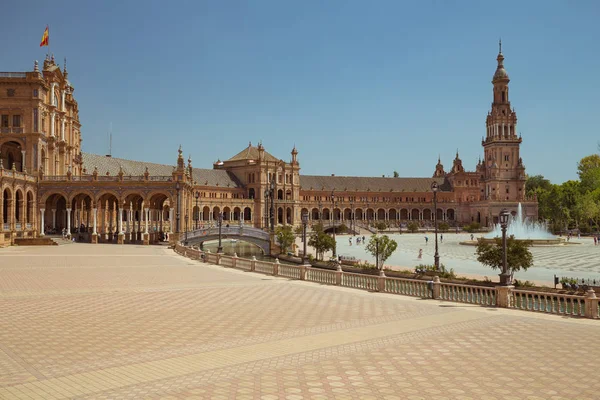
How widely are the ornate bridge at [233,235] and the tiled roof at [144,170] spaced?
3514cm

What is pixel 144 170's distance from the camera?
108m

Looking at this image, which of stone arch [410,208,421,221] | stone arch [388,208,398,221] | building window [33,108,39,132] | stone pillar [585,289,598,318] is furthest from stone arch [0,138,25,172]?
stone arch [410,208,421,221]

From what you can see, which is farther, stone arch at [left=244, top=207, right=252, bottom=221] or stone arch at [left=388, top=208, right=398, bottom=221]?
stone arch at [left=388, top=208, right=398, bottom=221]

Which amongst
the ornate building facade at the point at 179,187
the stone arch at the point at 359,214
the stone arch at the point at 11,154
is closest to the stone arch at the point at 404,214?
the ornate building facade at the point at 179,187

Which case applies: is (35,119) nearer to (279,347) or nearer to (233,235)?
(233,235)

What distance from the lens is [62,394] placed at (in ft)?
32.0

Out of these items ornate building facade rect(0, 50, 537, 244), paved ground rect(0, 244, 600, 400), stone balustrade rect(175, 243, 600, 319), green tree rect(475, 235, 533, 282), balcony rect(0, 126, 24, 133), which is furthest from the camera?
balcony rect(0, 126, 24, 133)

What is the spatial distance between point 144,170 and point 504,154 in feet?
279

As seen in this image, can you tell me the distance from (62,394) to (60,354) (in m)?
3.09

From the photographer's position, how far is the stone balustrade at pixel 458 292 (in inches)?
722

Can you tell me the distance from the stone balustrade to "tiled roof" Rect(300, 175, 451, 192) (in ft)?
361

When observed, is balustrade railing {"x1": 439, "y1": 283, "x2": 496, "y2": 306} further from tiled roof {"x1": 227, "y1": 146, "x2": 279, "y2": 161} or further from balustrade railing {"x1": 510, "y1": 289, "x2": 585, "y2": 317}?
tiled roof {"x1": 227, "y1": 146, "x2": 279, "y2": 161}

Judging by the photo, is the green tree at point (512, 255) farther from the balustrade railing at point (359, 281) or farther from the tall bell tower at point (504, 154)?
the tall bell tower at point (504, 154)

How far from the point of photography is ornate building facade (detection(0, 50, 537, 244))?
6234 cm
